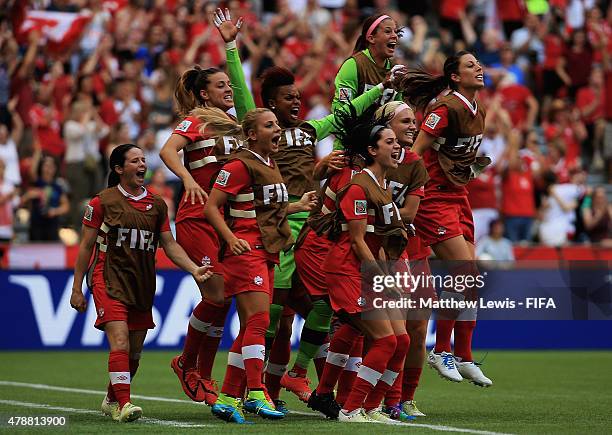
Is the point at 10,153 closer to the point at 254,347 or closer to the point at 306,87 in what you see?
the point at 306,87

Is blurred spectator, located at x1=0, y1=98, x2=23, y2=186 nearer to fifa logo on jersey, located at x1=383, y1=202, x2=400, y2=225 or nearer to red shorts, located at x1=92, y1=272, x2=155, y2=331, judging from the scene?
red shorts, located at x1=92, y1=272, x2=155, y2=331

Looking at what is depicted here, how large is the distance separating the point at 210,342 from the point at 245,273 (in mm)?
1367

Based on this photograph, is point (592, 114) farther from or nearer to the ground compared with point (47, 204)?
farther from the ground

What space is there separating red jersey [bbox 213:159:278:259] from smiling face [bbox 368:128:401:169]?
100cm

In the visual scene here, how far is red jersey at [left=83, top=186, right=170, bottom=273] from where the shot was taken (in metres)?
10.5

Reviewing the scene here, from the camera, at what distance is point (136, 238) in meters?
10.5

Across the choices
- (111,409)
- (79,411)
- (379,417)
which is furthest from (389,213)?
(79,411)

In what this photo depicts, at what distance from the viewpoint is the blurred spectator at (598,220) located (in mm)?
20812

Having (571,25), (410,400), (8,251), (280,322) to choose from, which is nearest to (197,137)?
(280,322)

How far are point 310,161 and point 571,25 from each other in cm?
1602

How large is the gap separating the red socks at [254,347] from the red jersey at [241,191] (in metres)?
0.52

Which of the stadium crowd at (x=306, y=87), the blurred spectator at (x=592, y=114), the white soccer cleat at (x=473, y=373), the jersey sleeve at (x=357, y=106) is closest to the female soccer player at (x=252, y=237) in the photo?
the jersey sleeve at (x=357, y=106)

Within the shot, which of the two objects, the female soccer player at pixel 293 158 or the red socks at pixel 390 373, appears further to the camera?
the female soccer player at pixel 293 158

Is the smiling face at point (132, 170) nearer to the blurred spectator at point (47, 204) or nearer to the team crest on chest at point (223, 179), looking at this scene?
the team crest on chest at point (223, 179)
